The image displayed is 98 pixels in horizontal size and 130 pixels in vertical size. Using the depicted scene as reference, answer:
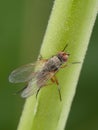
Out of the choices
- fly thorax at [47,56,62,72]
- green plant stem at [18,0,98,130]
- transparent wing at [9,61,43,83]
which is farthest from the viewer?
transparent wing at [9,61,43,83]

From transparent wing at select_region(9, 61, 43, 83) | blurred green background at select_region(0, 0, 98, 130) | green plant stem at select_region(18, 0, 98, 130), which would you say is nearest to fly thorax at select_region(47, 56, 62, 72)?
transparent wing at select_region(9, 61, 43, 83)

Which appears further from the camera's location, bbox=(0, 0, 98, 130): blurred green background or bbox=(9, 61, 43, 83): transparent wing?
bbox=(0, 0, 98, 130): blurred green background

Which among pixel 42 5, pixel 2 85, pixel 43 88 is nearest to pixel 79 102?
pixel 2 85

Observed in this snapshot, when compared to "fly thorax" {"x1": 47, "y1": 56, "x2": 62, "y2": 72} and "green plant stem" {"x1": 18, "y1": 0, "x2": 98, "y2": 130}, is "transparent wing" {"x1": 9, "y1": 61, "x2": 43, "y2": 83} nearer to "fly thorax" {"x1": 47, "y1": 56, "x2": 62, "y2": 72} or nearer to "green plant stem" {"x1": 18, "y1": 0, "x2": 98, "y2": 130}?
"fly thorax" {"x1": 47, "y1": 56, "x2": 62, "y2": 72}

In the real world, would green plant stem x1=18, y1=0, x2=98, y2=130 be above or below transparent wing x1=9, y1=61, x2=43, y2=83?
above

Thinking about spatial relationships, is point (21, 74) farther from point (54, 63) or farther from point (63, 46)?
point (63, 46)

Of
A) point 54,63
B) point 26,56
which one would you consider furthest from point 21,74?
point 26,56

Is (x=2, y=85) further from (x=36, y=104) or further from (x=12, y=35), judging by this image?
(x=36, y=104)
